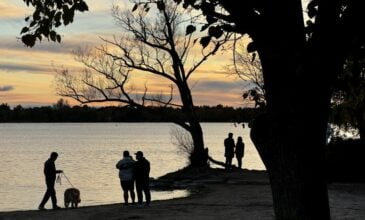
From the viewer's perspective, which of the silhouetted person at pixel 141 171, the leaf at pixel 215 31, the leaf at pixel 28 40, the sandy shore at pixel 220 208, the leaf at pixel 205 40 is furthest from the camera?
the silhouetted person at pixel 141 171

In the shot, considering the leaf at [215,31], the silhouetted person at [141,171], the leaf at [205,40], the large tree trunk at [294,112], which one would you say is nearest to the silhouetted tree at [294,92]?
the large tree trunk at [294,112]

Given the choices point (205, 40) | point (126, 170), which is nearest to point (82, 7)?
point (205, 40)

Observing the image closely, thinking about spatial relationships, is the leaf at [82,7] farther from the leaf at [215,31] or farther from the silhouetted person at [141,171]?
the silhouetted person at [141,171]

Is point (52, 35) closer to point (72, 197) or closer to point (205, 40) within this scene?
point (205, 40)

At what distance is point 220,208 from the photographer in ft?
59.0

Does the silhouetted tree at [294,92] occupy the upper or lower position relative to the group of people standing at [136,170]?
upper

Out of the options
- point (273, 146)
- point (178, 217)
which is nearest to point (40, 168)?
point (178, 217)

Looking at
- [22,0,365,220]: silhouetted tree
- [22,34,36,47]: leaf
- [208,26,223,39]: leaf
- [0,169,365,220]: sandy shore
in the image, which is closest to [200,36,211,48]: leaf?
[208,26,223,39]: leaf

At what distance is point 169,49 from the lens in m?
34.8

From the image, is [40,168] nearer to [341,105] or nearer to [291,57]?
[341,105]

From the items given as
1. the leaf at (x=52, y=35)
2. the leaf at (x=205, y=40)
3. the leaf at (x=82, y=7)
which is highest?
the leaf at (x=82, y=7)

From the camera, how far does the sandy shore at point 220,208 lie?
53.6 feet

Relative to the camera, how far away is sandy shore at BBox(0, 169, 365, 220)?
643 inches

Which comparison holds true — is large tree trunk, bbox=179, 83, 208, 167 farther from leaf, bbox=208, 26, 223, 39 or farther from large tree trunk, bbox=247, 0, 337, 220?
large tree trunk, bbox=247, 0, 337, 220
